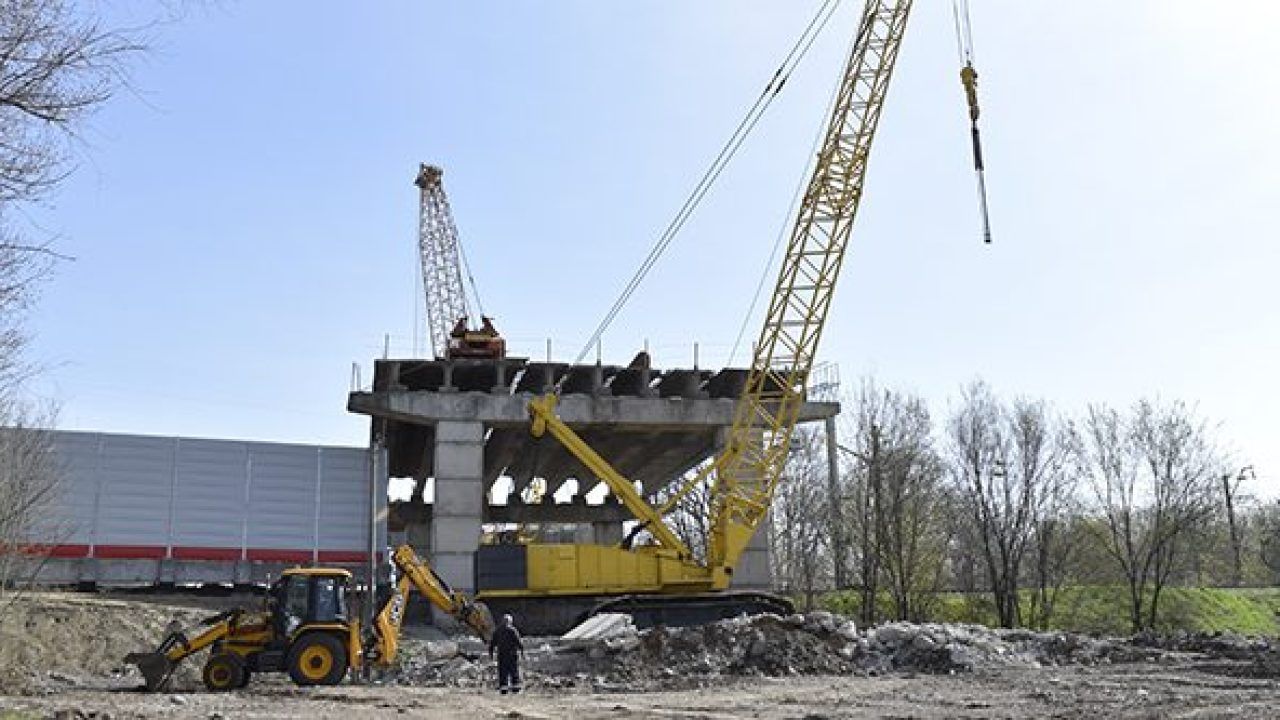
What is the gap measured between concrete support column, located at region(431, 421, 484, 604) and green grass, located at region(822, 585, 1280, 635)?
18.3 m

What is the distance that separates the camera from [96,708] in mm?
13312

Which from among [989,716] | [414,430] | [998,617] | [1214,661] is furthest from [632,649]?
[998,617]

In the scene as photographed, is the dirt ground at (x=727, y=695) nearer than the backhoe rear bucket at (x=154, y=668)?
Yes

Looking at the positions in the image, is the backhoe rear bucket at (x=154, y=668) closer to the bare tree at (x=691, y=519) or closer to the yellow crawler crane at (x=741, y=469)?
the yellow crawler crane at (x=741, y=469)

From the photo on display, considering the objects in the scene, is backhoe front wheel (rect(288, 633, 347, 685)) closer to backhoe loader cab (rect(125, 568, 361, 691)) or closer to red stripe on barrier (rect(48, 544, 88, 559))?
backhoe loader cab (rect(125, 568, 361, 691))

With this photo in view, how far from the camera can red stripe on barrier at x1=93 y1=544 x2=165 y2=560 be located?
33.6 metres

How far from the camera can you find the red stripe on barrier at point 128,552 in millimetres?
33594

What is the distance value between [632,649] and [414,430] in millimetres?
20515

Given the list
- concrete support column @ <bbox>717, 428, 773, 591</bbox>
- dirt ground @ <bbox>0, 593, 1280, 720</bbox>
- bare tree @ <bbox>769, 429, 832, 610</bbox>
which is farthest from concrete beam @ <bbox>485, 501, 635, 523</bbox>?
dirt ground @ <bbox>0, 593, 1280, 720</bbox>

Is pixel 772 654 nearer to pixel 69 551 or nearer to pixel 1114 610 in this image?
pixel 69 551

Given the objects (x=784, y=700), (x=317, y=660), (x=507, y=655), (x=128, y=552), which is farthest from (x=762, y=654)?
(x=128, y=552)

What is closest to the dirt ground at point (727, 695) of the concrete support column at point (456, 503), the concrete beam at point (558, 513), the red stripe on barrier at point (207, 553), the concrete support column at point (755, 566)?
the red stripe on barrier at point (207, 553)

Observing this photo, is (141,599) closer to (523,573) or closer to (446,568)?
(446,568)

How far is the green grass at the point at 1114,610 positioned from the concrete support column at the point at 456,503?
1829 centimetres
